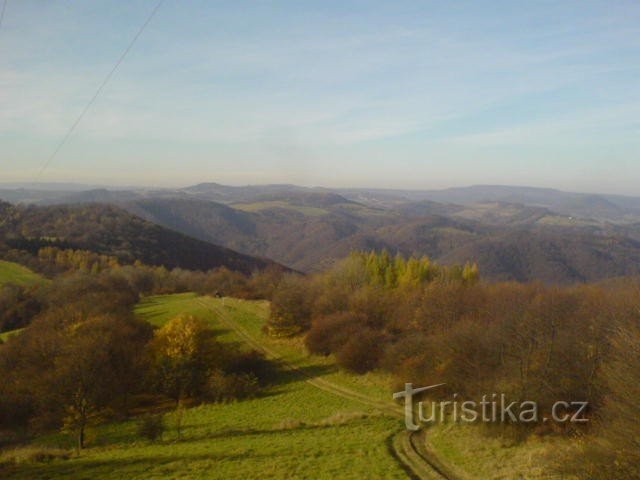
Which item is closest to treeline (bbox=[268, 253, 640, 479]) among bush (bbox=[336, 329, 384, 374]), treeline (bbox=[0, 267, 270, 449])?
bush (bbox=[336, 329, 384, 374])

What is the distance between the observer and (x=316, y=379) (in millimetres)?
36562

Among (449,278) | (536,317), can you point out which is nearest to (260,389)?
(536,317)

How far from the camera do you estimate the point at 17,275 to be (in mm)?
82688

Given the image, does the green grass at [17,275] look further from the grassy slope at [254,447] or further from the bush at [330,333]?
the grassy slope at [254,447]

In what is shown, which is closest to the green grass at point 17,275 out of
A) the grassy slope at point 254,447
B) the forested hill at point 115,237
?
the forested hill at point 115,237

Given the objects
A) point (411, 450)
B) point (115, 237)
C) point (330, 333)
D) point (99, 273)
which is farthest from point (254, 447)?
point (115, 237)

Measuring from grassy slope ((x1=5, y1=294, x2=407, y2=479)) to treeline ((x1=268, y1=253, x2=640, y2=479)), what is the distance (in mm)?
6171

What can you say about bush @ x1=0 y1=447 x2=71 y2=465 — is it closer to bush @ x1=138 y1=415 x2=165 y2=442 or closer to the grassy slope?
the grassy slope

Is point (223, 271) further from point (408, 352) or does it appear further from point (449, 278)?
point (408, 352)

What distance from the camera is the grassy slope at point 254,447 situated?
619 inches

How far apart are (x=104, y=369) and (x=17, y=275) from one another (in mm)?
71664

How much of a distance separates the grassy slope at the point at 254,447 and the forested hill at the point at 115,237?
103 metres

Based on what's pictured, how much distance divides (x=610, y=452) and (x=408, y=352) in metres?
23.9

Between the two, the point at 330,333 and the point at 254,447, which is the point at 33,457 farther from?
the point at 330,333
